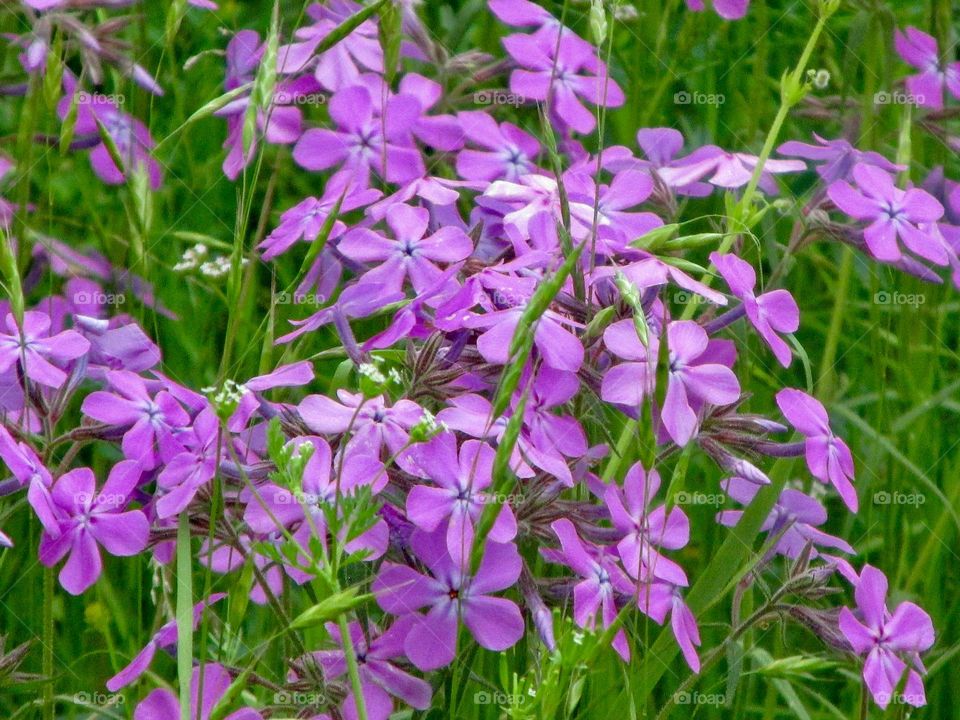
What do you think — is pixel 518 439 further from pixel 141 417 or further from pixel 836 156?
pixel 836 156

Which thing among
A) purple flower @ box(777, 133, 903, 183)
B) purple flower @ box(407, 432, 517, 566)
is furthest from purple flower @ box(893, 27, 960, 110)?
purple flower @ box(407, 432, 517, 566)

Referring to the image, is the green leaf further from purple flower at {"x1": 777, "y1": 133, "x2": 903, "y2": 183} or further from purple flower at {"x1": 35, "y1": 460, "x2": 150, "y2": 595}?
purple flower at {"x1": 777, "y1": 133, "x2": 903, "y2": 183}

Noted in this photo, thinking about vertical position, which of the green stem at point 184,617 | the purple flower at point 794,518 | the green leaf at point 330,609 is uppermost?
the green leaf at point 330,609

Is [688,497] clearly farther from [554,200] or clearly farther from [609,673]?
[554,200]

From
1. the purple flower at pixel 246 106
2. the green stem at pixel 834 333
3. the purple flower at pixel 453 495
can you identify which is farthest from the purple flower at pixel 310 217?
the green stem at pixel 834 333

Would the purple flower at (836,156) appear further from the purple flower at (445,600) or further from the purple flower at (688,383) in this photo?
the purple flower at (445,600)

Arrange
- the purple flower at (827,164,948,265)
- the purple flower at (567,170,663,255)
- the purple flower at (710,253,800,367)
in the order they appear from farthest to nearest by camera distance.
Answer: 1. the purple flower at (827,164,948,265)
2. the purple flower at (567,170,663,255)
3. the purple flower at (710,253,800,367)

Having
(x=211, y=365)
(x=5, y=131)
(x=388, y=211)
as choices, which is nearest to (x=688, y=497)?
(x=388, y=211)
